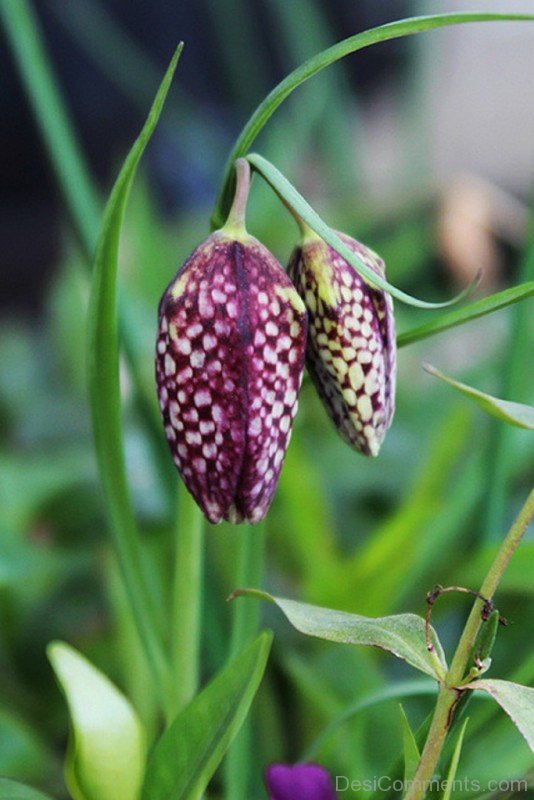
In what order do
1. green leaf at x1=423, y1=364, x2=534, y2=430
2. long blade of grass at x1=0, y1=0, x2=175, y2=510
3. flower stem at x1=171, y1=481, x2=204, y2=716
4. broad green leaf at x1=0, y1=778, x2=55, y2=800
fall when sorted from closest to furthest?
green leaf at x1=423, y1=364, x2=534, y2=430 → broad green leaf at x1=0, y1=778, x2=55, y2=800 → flower stem at x1=171, y1=481, x2=204, y2=716 → long blade of grass at x1=0, y1=0, x2=175, y2=510

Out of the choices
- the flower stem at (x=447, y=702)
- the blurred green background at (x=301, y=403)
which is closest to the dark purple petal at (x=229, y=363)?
the flower stem at (x=447, y=702)

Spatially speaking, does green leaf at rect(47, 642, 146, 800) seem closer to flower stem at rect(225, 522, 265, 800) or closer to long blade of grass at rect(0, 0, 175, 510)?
flower stem at rect(225, 522, 265, 800)

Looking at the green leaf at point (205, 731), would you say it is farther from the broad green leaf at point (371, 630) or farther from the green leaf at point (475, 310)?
the green leaf at point (475, 310)

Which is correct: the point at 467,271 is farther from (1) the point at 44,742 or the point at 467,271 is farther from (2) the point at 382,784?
(2) the point at 382,784

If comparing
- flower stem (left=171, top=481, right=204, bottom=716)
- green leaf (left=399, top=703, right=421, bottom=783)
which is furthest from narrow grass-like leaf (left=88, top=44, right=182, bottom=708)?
green leaf (left=399, top=703, right=421, bottom=783)

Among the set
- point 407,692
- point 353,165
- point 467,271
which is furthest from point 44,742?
point 353,165

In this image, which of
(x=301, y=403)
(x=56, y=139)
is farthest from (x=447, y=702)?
(x=301, y=403)

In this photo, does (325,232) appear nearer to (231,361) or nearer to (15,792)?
(231,361)
